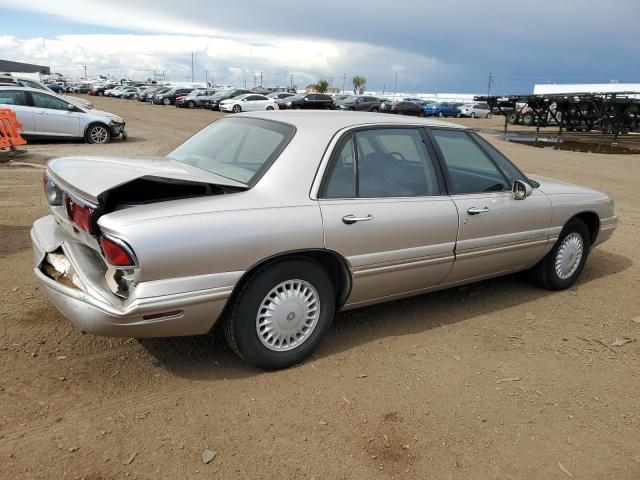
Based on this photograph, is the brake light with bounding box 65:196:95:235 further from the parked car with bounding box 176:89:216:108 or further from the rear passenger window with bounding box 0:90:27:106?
the parked car with bounding box 176:89:216:108

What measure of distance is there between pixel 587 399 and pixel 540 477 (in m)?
0.90

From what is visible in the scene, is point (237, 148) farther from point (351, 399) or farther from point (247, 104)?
point (247, 104)

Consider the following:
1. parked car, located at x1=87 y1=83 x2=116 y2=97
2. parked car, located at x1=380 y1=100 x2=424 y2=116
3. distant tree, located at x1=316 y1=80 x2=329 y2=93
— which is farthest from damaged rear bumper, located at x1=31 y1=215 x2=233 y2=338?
distant tree, located at x1=316 y1=80 x2=329 y2=93

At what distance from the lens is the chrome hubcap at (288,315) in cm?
325

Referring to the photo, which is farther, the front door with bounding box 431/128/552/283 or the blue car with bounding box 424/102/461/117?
the blue car with bounding box 424/102/461/117

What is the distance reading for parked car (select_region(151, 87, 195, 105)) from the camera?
158ft

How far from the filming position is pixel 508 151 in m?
18.5

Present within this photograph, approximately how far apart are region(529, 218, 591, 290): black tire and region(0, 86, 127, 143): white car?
1352 cm

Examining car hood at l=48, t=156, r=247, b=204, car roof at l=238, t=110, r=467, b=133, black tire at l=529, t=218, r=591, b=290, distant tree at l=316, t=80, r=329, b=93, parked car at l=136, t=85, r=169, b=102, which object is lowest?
black tire at l=529, t=218, r=591, b=290

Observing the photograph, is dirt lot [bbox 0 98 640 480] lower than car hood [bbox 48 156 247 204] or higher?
lower

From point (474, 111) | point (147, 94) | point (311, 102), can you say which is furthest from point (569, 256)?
point (147, 94)

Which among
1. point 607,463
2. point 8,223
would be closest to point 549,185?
point 607,463

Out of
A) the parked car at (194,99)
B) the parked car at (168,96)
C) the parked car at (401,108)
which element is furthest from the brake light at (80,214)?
the parked car at (168,96)

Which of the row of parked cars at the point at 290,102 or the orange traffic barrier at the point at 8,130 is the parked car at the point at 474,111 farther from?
the orange traffic barrier at the point at 8,130
